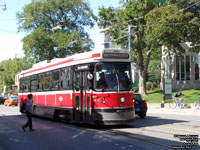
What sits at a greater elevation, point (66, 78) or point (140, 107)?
point (66, 78)

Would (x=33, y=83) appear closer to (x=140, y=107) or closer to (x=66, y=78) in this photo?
(x=66, y=78)

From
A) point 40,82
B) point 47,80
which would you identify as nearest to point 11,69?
point 40,82

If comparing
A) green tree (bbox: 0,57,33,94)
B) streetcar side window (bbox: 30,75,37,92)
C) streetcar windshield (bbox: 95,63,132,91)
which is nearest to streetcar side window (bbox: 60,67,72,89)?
streetcar windshield (bbox: 95,63,132,91)

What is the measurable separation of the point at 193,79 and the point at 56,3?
25.4 meters

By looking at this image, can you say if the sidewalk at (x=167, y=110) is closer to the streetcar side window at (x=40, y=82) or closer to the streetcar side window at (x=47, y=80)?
the streetcar side window at (x=40, y=82)

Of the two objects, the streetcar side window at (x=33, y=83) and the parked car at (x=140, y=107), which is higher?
the streetcar side window at (x=33, y=83)

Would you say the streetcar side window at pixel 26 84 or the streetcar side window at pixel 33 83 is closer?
the streetcar side window at pixel 33 83

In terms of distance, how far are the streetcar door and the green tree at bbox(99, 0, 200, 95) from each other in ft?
61.4

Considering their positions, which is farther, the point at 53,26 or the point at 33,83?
the point at 53,26

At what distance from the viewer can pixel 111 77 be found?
1247 cm

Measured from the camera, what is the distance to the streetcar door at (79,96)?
43.4 feet

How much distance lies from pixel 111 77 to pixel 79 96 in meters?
1.98

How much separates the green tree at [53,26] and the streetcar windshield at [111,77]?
32.7 m

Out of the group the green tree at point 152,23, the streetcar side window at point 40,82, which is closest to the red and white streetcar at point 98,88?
the streetcar side window at point 40,82
